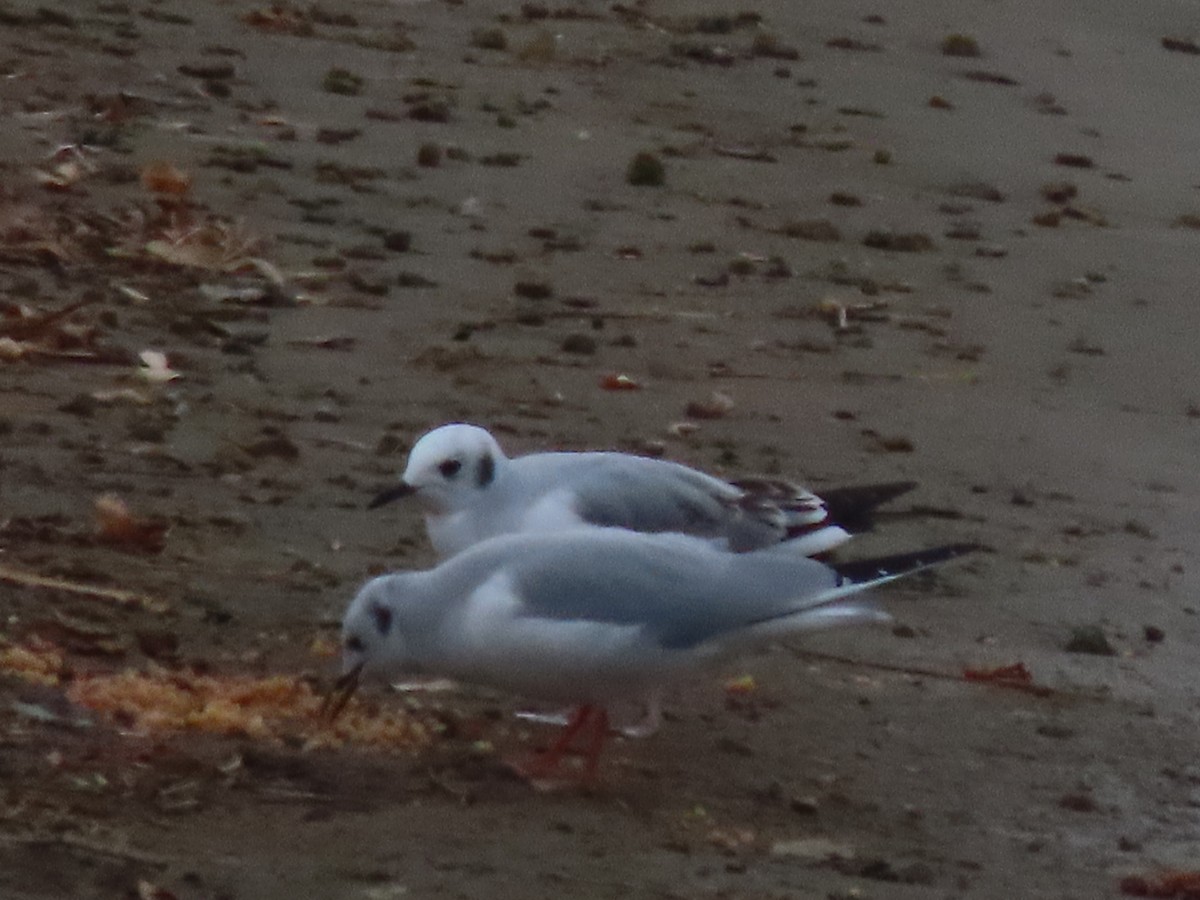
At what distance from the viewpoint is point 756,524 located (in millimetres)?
5203

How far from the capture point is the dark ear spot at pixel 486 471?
5.05m

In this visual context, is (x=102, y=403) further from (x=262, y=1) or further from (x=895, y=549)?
(x=262, y=1)

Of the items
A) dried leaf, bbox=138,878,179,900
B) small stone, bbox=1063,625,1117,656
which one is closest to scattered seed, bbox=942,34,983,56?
small stone, bbox=1063,625,1117,656

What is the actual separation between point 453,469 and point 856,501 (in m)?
0.88

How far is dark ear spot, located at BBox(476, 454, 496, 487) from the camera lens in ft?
16.6

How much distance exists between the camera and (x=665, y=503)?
511cm

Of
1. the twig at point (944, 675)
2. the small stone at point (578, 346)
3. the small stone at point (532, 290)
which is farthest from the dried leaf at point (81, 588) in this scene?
the small stone at point (532, 290)

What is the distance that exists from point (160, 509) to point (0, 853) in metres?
1.88

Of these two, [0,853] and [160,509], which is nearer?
[0,853]

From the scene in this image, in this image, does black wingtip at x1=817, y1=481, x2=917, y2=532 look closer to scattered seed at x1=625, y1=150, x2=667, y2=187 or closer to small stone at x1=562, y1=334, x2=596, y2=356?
small stone at x1=562, y1=334, x2=596, y2=356

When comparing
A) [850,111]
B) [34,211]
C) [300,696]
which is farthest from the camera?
[850,111]

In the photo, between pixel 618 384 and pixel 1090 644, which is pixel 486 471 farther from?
pixel 618 384

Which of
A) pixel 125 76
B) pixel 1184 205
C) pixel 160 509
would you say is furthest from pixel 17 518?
pixel 1184 205

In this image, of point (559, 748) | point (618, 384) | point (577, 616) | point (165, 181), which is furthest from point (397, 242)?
point (577, 616)
